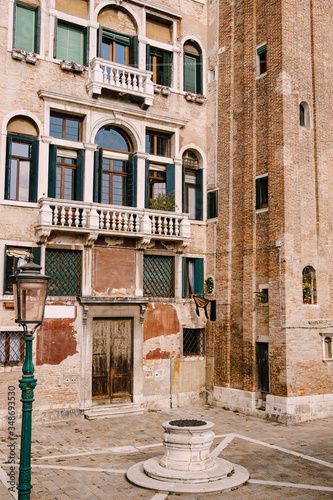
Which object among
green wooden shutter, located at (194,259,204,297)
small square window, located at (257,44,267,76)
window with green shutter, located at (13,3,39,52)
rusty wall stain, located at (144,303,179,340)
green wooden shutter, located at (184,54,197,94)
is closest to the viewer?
window with green shutter, located at (13,3,39,52)

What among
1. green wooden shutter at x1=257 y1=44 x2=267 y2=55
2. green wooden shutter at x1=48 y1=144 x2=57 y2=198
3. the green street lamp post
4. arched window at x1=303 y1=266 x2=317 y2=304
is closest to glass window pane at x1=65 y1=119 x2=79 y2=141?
green wooden shutter at x1=48 y1=144 x2=57 y2=198

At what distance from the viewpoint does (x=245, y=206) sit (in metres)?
18.1

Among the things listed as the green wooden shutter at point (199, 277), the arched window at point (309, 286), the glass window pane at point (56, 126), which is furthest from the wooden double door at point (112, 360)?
the glass window pane at point (56, 126)

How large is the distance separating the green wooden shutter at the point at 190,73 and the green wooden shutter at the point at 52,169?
6308 mm

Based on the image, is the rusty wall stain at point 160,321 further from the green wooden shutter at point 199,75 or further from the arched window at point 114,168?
the green wooden shutter at point 199,75

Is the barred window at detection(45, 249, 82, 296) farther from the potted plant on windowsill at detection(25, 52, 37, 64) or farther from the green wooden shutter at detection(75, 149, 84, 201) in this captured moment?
the potted plant on windowsill at detection(25, 52, 37, 64)

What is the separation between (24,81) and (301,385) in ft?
43.2

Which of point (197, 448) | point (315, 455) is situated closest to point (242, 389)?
point (315, 455)

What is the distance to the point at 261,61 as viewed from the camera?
59.9ft

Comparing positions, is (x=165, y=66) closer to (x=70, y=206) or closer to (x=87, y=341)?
(x=70, y=206)

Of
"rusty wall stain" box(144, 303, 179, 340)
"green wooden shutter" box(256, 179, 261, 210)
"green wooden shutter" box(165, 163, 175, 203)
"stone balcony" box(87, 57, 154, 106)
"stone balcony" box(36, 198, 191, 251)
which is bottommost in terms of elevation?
"rusty wall stain" box(144, 303, 179, 340)

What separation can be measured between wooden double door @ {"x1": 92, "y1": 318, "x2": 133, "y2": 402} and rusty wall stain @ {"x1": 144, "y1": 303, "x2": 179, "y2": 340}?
0.68 metres

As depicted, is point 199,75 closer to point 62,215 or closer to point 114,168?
point 114,168

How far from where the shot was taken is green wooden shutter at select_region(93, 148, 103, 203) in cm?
1738
